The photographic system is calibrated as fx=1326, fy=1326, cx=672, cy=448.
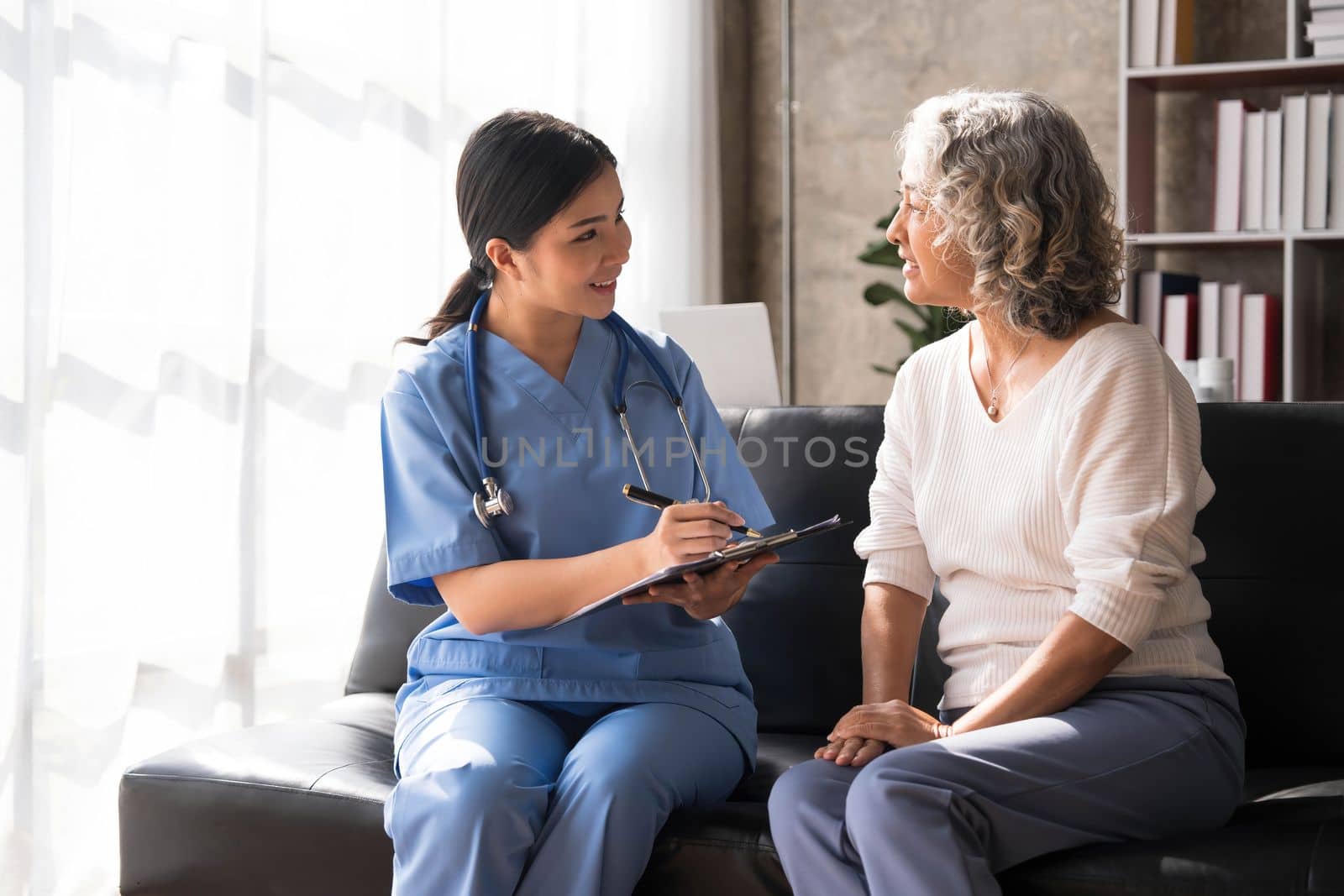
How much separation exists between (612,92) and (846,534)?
191 cm

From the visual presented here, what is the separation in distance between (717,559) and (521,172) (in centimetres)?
55

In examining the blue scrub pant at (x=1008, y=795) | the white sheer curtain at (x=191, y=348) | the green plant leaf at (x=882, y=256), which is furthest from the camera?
the green plant leaf at (x=882, y=256)

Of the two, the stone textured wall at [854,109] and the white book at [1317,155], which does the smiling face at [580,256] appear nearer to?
the white book at [1317,155]

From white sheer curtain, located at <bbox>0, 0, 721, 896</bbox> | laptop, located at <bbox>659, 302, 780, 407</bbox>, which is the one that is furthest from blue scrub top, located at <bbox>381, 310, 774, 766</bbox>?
white sheer curtain, located at <bbox>0, 0, 721, 896</bbox>

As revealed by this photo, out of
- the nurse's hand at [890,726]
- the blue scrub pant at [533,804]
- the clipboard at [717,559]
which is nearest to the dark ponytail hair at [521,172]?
the clipboard at [717,559]

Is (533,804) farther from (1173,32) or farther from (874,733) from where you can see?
(1173,32)

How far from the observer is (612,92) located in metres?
3.45

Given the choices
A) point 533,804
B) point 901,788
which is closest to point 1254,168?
point 901,788

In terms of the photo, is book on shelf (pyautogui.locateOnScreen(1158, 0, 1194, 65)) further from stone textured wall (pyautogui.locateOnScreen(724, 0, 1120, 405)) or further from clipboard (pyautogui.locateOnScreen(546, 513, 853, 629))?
clipboard (pyautogui.locateOnScreen(546, 513, 853, 629))

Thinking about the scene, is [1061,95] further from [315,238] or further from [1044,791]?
[1044,791]

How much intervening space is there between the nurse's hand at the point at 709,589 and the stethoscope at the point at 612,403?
6.4 inches

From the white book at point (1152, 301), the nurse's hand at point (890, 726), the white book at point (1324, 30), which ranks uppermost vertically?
the white book at point (1324, 30)

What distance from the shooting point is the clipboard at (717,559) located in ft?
4.35

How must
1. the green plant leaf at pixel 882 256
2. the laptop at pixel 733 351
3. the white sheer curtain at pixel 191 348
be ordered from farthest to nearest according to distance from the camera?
the green plant leaf at pixel 882 256 → the laptop at pixel 733 351 → the white sheer curtain at pixel 191 348
